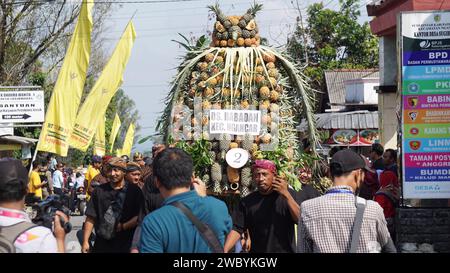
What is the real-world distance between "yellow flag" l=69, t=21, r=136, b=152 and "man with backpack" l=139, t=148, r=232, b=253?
32.9 ft

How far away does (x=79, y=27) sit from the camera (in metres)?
15.1

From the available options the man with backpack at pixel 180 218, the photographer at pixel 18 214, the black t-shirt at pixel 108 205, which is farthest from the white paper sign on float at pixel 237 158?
the photographer at pixel 18 214

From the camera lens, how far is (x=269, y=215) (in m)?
7.98

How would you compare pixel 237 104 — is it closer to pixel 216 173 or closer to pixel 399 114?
pixel 216 173

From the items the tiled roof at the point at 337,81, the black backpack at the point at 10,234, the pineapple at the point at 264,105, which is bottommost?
the black backpack at the point at 10,234

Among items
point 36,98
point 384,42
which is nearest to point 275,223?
point 384,42


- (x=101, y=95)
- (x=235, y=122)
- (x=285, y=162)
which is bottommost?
(x=285, y=162)

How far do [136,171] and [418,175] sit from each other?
3.83 m

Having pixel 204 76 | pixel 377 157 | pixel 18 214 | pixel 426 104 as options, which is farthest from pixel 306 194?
pixel 377 157

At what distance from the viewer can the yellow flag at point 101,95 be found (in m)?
15.7

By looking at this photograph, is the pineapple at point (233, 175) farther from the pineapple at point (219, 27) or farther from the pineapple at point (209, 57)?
the pineapple at point (219, 27)

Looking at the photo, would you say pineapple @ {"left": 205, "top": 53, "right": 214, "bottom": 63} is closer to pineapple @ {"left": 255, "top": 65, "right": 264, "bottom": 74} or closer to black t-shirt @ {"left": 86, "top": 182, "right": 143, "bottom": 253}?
pineapple @ {"left": 255, "top": 65, "right": 264, "bottom": 74}

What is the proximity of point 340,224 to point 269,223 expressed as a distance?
7.55 ft

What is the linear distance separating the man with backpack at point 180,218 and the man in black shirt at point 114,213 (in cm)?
362
